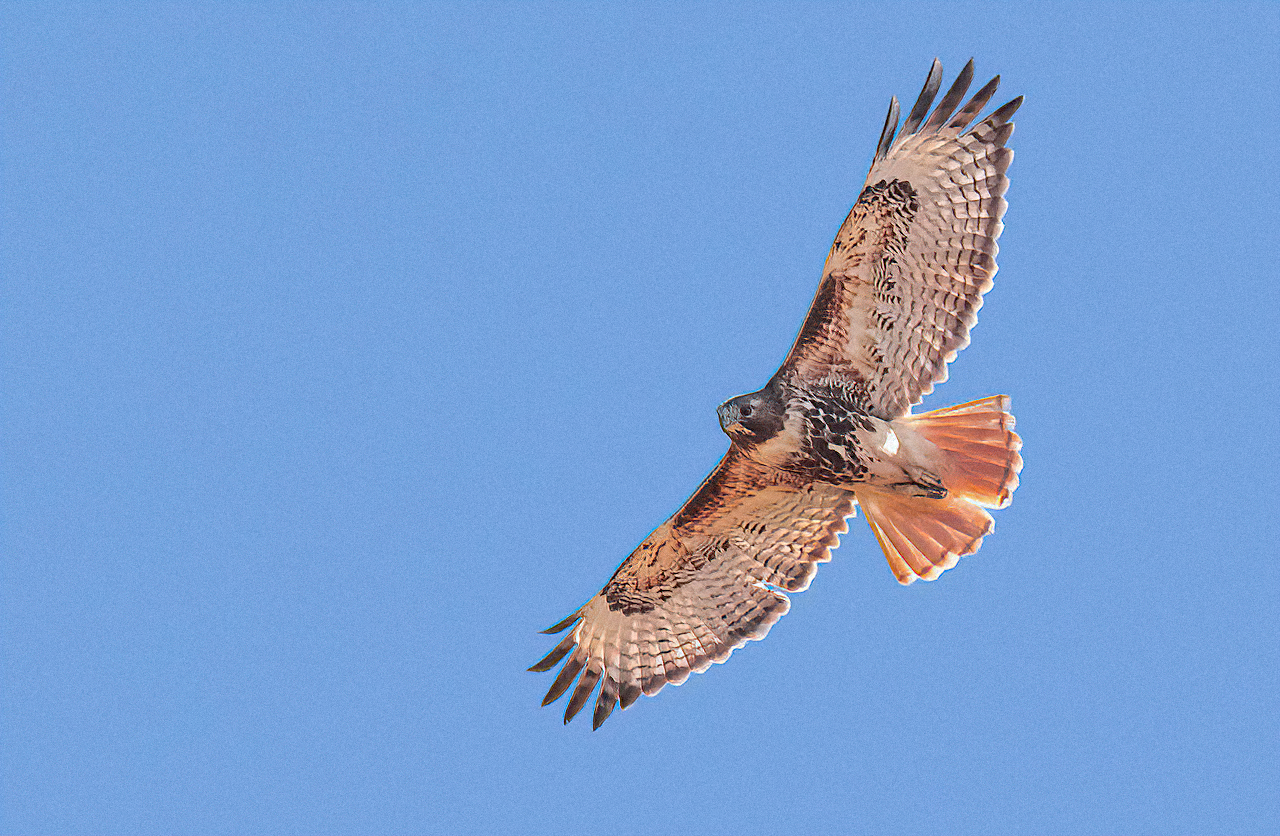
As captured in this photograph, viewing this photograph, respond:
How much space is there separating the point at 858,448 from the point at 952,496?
735 millimetres

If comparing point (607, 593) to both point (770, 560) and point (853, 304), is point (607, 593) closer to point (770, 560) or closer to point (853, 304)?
point (770, 560)

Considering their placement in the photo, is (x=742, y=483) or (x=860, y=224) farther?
(x=742, y=483)

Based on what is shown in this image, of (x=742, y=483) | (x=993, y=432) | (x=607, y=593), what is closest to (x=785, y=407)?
(x=742, y=483)

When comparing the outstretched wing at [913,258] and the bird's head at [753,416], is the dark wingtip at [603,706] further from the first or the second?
the outstretched wing at [913,258]

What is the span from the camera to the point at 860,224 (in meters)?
7.93

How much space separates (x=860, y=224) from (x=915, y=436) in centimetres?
137

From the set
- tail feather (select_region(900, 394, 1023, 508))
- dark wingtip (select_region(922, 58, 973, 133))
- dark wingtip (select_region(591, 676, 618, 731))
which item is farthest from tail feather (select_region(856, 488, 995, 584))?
dark wingtip (select_region(922, 58, 973, 133))

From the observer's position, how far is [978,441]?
320 inches

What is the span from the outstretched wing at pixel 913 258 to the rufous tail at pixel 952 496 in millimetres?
307

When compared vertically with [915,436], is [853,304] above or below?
above

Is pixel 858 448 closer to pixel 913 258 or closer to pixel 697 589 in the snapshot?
pixel 913 258

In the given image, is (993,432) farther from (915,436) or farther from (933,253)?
(933,253)

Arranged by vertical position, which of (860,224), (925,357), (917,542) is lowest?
(917,542)

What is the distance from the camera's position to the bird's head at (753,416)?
8.07 m
